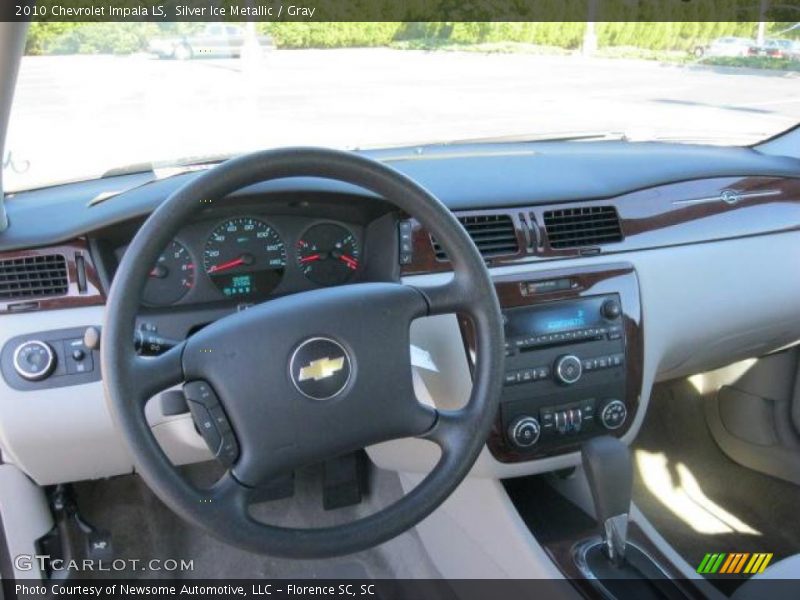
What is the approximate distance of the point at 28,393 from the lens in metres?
1.92

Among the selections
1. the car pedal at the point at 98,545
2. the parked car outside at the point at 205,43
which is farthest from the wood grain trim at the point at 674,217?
the car pedal at the point at 98,545

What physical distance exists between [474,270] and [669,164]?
4.13 ft

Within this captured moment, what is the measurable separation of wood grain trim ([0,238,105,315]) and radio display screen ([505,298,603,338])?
100cm

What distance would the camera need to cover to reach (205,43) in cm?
208

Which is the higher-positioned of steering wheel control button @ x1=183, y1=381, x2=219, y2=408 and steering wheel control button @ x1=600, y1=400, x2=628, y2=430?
steering wheel control button @ x1=183, y1=381, x2=219, y2=408

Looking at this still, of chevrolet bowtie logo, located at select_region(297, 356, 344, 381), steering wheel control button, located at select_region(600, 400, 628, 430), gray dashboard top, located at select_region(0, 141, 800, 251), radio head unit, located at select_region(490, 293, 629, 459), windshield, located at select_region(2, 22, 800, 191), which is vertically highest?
windshield, located at select_region(2, 22, 800, 191)

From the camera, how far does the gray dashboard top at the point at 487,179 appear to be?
1.91 metres

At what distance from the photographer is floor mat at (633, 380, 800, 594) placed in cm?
279

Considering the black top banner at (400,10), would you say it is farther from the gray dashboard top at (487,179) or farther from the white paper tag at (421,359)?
the white paper tag at (421,359)

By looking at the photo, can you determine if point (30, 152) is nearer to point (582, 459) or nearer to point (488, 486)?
point (488, 486)

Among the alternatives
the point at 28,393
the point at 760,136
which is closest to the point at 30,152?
the point at 28,393

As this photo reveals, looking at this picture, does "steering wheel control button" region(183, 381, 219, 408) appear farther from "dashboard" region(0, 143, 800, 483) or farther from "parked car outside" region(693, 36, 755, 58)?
"parked car outside" region(693, 36, 755, 58)

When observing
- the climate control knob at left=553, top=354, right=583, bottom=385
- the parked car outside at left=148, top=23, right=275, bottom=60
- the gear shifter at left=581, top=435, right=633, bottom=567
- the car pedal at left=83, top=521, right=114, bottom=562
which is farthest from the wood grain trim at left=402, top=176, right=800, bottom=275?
the car pedal at left=83, top=521, right=114, bottom=562

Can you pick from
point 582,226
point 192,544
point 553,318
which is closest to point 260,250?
point 553,318
